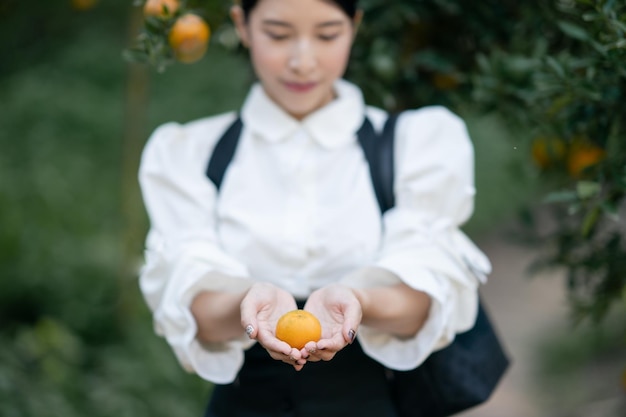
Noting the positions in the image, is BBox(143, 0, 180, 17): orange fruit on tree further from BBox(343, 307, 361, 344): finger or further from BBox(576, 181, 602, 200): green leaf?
BBox(576, 181, 602, 200): green leaf

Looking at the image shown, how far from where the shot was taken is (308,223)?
1.82 m

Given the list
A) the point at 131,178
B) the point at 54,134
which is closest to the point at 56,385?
the point at 131,178

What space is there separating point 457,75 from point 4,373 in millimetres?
1995

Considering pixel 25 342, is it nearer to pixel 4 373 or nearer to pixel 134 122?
pixel 4 373

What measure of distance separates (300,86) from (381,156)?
0.24 metres

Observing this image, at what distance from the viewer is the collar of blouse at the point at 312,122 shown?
1.92 m

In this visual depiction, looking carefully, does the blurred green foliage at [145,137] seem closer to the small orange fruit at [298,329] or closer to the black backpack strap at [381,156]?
the black backpack strap at [381,156]

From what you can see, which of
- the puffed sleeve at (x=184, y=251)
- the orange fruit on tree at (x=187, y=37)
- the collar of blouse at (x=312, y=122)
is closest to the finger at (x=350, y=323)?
the puffed sleeve at (x=184, y=251)

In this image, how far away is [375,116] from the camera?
2.02m

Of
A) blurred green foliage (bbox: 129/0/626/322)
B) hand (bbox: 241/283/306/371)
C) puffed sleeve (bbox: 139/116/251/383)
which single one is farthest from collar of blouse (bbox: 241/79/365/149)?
hand (bbox: 241/283/306/371)

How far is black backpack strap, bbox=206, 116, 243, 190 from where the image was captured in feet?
6.26

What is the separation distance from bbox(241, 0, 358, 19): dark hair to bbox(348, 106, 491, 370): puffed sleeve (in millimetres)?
282

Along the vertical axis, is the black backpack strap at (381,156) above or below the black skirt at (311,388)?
above

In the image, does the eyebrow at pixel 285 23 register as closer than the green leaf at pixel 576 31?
Yes
